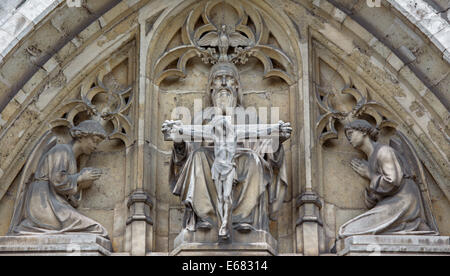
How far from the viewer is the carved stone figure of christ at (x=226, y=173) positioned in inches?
482

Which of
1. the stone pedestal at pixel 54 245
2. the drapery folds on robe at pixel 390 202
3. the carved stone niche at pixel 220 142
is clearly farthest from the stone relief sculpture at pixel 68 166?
the drapery folds on robe at pixel 390 202

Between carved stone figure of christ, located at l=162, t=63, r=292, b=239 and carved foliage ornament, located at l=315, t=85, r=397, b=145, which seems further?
carved foliage ornament, located at l=315, t=85, r=397, b=145

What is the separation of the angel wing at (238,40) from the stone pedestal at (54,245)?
2585mm

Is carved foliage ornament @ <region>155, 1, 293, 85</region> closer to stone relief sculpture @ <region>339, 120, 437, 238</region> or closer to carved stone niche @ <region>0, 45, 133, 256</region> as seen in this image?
carved stone niche @ <region>0, 45, 133, 256</region>

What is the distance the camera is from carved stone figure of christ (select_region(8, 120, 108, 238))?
12508 mm

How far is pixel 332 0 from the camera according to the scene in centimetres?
1335

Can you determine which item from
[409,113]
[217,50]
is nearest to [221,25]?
[217,50]

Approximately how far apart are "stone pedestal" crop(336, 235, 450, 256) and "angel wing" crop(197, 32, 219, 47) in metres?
2.60

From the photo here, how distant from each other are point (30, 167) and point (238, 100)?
6.95 ft

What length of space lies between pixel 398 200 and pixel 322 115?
124 cm

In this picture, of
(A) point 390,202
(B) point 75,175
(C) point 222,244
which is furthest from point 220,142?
(A) point 390,202

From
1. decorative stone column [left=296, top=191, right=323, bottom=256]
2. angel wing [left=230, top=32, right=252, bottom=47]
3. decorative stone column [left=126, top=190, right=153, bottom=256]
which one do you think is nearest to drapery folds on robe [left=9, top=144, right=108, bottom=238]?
decorative stone column [left=126, top=190, right=153, bottom=256]

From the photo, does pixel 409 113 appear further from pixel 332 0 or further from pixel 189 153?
pixel 189 153
